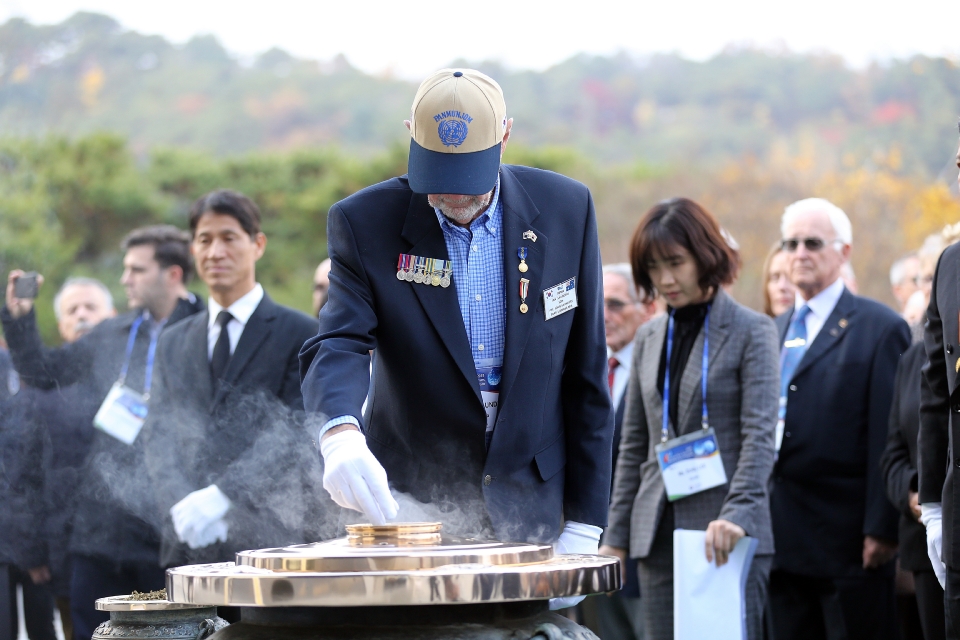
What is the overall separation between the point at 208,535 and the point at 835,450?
281cm

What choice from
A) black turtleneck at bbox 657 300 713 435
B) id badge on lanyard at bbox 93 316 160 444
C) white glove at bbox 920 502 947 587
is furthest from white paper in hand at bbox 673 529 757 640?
id badge on lanyard at bbox 93 316 160 444

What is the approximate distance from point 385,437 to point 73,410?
153 inches

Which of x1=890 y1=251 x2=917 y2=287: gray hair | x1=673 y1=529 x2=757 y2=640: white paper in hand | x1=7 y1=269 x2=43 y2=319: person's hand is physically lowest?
x1=673 y1=529 x2=757 y2=640: white paper in hand

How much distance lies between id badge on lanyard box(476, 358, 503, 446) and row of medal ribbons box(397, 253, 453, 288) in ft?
0.81

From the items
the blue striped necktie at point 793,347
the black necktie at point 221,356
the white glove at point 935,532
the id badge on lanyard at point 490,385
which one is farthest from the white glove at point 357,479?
the blue striped necktie at point 793,347

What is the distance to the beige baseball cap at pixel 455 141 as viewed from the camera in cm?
293

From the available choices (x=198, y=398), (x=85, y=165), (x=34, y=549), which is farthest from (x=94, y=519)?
(x=85, y=165)

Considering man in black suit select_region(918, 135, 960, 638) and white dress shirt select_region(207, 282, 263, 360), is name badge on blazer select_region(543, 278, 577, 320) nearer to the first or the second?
man in black suit select_region(918, 135, 960, 638)

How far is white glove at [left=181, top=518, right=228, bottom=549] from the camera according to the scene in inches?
187

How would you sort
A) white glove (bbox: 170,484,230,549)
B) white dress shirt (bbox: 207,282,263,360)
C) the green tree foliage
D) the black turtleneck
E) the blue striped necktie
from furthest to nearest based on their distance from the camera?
the green tree foliage, the blue striped necktie, white dress shirt (bbox: 207,282,263,360), the black turtleneck, white glove (bbox: 170,484,230,549)

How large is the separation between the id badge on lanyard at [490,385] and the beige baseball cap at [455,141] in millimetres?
489

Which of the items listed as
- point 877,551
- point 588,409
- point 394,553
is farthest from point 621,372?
point 394,553

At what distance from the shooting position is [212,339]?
5316 millimetres

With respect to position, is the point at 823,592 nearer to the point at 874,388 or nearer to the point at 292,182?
the point at 874,388
